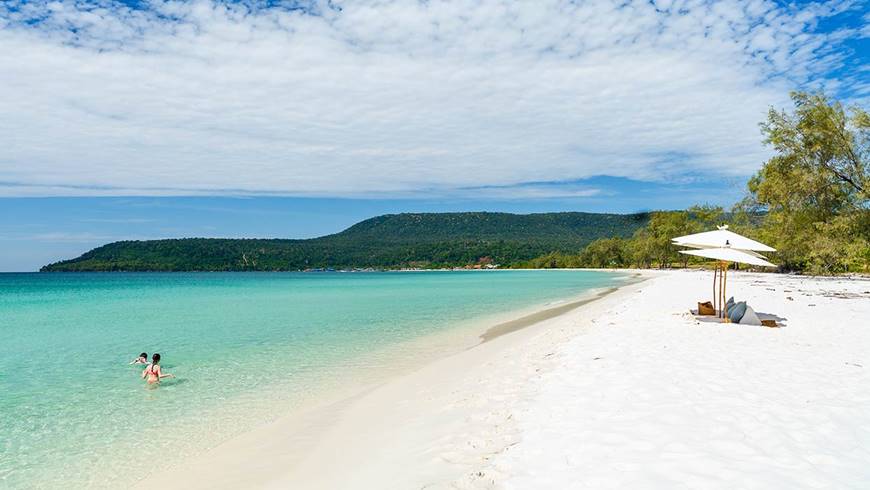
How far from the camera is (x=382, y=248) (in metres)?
173

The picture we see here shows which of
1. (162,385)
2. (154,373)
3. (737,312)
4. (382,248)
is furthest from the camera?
(382,248)

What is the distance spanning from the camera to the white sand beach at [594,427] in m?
4.20

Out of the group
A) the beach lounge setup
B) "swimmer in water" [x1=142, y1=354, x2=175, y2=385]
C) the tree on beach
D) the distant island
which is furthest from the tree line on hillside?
the distant island

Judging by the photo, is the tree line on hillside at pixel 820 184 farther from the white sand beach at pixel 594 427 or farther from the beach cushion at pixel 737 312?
the white sand beach at pixel 594 427

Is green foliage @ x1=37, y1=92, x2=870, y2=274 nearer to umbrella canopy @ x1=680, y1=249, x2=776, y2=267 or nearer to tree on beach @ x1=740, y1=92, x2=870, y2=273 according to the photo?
tree on beach @ x1=740, y1=92, x2=870, y2=273

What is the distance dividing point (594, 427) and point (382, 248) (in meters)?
169

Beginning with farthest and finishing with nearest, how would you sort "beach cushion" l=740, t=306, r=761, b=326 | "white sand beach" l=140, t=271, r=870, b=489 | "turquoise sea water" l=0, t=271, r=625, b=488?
"beach cushion" l=740, t=306, r=761, b=326 < "turquoise sea water" l=0, t=271, r=625, b=488 < "white sand beach" l=140, t=271, r=870, b=489

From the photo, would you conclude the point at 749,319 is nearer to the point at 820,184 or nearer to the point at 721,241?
the point at 721,241

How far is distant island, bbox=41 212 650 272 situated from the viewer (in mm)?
148500

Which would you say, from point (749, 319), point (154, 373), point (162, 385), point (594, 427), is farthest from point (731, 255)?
point (154, 373)

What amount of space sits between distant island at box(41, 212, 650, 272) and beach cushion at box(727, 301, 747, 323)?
128876 millimetres

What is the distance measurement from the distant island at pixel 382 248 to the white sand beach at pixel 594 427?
13554 cm

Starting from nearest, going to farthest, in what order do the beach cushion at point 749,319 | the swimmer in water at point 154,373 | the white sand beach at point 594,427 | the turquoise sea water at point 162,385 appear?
the white sand beach at point 594,427
the turquoise sea water at point 162,385
the swimmer in water at point 154,373
the beach cushion at point 749,319

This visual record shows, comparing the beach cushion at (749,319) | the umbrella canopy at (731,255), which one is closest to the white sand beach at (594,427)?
the beach cushion at (749,319)
